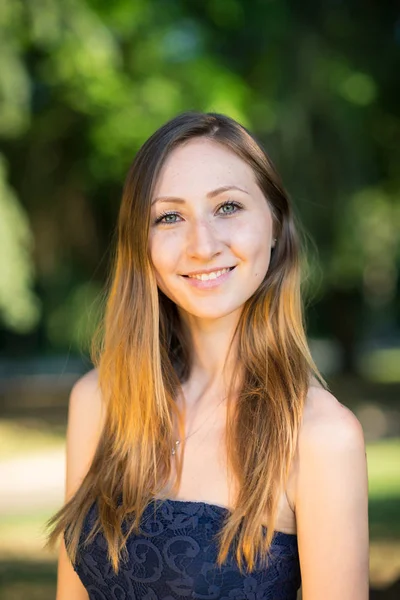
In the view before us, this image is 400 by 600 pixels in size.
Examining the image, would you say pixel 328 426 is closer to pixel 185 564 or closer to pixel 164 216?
pixel 185 564

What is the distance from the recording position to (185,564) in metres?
2.11

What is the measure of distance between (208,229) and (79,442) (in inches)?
28.6

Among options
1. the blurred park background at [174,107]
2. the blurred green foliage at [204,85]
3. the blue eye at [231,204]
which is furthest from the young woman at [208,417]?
the blurred green foliage at [204,85]

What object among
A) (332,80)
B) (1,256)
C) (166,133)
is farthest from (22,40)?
(166,133)

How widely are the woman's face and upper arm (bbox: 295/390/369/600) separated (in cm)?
44

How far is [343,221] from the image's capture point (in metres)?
11.6

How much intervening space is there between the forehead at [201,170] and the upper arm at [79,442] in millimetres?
621

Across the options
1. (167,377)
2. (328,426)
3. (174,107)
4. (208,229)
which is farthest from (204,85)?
(328,426)

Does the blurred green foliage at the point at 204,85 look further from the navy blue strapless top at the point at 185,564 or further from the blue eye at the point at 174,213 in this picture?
the navy blue strapless top at the point at 185,564

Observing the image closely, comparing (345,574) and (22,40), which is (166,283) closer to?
(345,574)

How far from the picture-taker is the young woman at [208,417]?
2.10 meters

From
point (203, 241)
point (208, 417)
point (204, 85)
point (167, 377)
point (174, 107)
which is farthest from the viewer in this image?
point (174, 107)

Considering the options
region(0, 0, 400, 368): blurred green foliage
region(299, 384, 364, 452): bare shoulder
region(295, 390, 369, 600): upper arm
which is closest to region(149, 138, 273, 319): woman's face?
region(299, 384, 364, 452): bare shoulder

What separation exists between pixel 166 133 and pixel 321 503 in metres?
1.02
